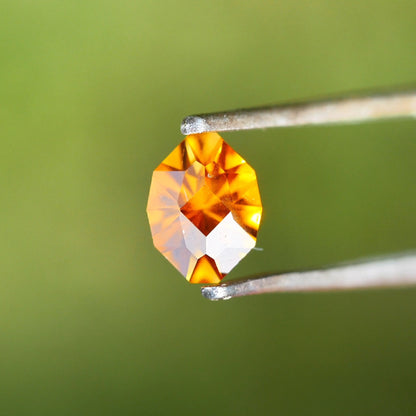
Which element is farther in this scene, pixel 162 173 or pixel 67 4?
pixel 67 4

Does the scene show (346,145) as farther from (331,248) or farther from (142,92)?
(142,92)

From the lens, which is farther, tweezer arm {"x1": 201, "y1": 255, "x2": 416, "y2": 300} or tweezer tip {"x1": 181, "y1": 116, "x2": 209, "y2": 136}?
tweezer tip {"x1": 181, "y1": 116, "x2": 209, "y2": 136}

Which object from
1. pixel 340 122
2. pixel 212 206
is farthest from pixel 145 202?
pixel 340 122

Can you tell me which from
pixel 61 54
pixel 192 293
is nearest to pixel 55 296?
pixel 192 293

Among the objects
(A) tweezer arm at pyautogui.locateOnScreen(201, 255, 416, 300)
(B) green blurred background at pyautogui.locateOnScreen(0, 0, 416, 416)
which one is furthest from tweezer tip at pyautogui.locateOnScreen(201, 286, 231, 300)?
(B) green blurred background at pyautogui.locateOnScreen(0, 0, 416, 416)

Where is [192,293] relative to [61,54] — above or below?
below

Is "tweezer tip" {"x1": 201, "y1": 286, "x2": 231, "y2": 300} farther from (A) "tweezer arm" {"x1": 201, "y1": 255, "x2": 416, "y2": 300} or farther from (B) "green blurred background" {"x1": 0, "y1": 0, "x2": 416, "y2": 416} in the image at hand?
(B) "green blurred background" {"x1": 0, "y1": 0, "x2": 416, "y2": 416}

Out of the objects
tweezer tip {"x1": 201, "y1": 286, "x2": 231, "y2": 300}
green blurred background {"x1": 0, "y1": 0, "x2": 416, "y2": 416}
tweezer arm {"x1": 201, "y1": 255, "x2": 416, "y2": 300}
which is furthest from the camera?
green blurred background {"x1": 0, "y1": 0, "x2": 416, "y2": 416}
